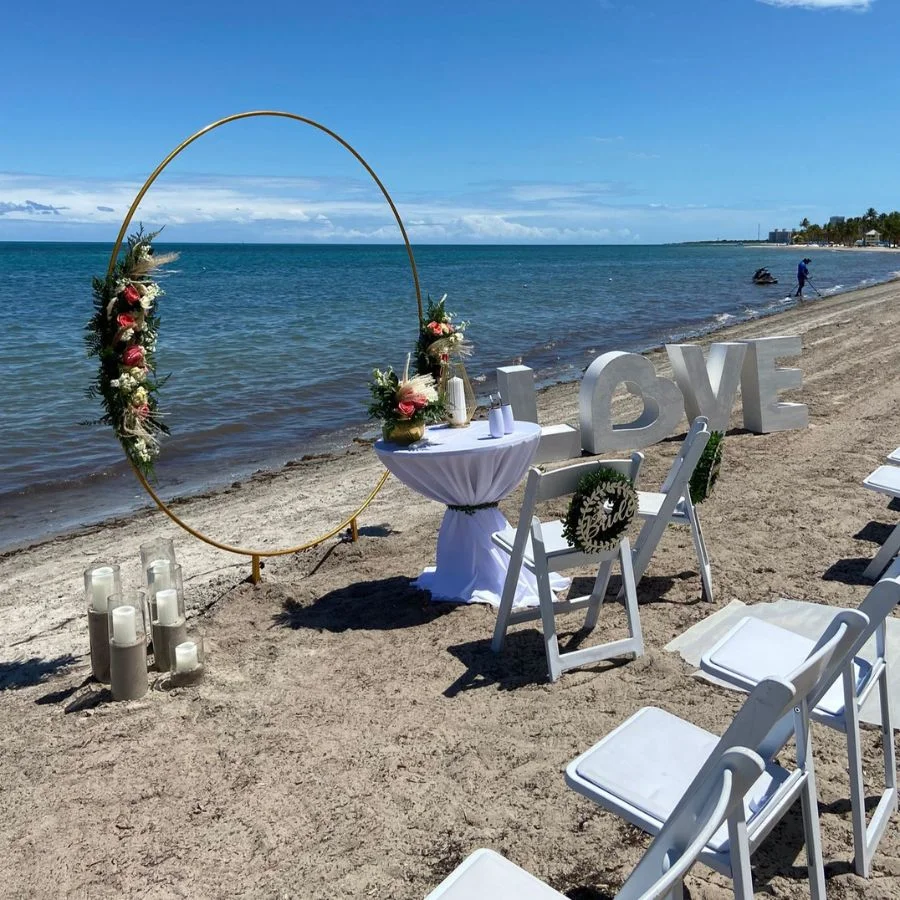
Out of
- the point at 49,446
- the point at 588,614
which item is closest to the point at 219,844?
the point at 588,614

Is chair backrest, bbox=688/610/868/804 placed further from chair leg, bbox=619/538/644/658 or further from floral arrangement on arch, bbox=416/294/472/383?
floral arrangement on arch, bbox=416/294/472/383

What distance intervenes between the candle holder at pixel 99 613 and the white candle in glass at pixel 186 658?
48cm

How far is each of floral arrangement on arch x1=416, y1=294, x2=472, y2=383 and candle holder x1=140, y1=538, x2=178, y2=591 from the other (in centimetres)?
244

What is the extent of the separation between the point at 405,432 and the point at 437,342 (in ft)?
3.89

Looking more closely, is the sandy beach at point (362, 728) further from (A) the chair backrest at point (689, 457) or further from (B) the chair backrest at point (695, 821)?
(B) the chair backrest at point (695, 821)

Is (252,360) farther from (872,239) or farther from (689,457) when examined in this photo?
(872,239)

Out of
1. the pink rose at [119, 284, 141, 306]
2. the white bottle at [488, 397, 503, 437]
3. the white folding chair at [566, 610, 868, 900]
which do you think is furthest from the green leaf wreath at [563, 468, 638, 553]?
the pink rose at [119, 284, 141, 306]

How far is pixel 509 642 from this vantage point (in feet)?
17.5

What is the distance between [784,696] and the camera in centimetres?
204

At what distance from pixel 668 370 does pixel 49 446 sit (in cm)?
1150

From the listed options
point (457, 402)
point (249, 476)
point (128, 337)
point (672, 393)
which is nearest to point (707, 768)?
point (128, 337)

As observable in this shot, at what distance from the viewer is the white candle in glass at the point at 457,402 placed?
6434 mm

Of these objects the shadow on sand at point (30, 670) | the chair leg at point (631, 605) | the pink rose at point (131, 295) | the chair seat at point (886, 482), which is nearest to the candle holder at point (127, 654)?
the shadow on sand at point (30, 670)

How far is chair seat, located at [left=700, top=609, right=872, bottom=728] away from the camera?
10.8ft
